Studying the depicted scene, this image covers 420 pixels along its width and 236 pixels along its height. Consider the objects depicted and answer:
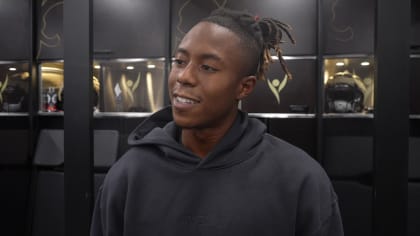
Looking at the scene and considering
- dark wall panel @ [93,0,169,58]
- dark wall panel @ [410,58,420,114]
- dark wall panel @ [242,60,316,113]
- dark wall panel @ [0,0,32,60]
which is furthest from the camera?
dark wall panel @ [0,0,32,60]

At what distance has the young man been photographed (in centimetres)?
92

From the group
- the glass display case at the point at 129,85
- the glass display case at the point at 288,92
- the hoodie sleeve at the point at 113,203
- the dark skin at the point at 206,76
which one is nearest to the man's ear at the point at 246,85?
the dark skin at the point at 206,76

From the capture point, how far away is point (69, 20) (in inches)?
68.8

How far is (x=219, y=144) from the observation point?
978mm

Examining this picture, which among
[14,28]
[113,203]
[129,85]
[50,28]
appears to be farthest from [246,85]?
[14,28]

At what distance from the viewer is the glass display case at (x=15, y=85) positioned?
3.37 m

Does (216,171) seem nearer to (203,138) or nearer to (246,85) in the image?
(203,138)

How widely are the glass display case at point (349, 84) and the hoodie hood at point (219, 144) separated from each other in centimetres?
218

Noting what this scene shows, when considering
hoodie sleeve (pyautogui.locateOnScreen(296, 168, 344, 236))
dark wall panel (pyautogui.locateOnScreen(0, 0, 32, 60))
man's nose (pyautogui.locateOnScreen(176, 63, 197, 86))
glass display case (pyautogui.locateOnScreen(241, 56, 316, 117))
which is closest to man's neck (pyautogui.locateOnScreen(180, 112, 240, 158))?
man's nose (pyautogui.locateOnScreen(176, 63, 197, 86))

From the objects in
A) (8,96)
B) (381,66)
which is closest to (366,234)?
(381,66)

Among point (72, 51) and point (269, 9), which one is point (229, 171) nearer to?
point (72, 51)

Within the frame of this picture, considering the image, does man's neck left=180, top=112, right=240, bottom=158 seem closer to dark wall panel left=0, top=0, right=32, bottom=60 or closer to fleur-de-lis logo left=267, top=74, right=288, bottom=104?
fleur-de-lis logo left=267, top=74, right=288, bottom=104

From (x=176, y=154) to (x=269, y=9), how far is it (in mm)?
2442

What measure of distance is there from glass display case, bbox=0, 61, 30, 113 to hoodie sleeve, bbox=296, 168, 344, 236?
3091mm
